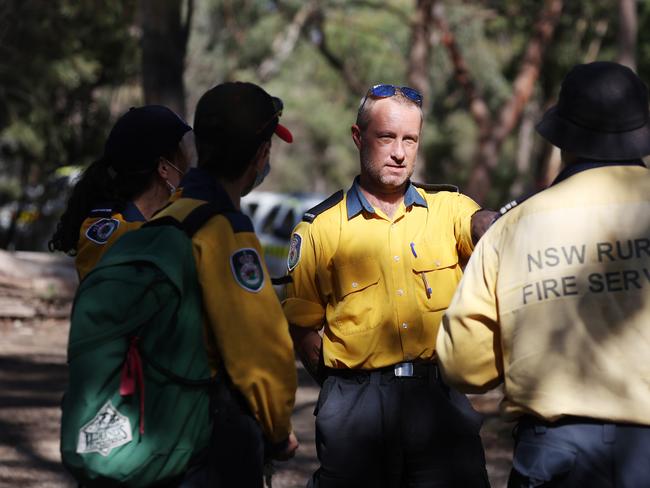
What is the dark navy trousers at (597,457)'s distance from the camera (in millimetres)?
3227

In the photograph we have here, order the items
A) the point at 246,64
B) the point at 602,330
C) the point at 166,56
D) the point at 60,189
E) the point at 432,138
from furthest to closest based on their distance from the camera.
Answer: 1. the point at 432,138
2. the point at 246,64
3. the point at 60,189
4. the point at 166,56
5. the point at 602,330

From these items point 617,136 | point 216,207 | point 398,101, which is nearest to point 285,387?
point 216,207

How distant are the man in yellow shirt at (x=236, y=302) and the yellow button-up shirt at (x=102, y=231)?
795mm

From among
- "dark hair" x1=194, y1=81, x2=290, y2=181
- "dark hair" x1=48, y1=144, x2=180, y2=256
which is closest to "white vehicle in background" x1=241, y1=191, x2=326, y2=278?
"dark hair" x1=48, y1=144, x2=180, y2=256

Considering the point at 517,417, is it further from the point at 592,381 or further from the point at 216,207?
the point at 216,207

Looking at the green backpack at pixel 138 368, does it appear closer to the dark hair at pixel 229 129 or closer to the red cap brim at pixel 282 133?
the dark hair at pixel 229 129

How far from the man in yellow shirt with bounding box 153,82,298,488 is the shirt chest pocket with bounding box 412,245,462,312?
1.08 metres

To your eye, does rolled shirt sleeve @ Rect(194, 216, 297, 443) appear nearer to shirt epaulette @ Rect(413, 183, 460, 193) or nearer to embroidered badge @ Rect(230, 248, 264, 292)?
embroidered badge @ Rect(230, 248, 264, 292)

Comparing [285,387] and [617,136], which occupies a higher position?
[617,136]

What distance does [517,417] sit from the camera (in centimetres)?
343

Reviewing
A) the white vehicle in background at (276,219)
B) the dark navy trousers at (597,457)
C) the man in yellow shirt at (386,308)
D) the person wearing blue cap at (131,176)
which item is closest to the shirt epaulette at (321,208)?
the man in yellow shirt at (386,308)

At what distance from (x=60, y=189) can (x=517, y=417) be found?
1723 cm

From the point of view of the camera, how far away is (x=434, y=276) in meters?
4.42

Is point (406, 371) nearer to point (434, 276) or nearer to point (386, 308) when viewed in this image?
point (386, 308)
